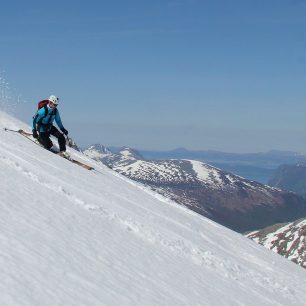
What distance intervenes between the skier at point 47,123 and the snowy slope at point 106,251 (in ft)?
6.23

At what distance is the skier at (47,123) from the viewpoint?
25406mm

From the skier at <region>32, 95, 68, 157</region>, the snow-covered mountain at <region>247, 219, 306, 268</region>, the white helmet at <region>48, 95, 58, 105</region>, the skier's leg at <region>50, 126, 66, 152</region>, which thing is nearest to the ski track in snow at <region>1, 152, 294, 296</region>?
the white helmet at <region>48, 95, 58, 105</region>

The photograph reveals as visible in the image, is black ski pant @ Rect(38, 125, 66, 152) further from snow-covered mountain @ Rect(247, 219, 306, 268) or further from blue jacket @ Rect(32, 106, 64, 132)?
snow-covered mountain @ Rect(247, 219, 306, 268)

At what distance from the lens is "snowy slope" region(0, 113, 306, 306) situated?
8.91 meters

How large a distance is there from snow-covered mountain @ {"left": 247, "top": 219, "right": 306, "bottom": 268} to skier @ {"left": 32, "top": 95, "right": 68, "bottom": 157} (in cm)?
6582

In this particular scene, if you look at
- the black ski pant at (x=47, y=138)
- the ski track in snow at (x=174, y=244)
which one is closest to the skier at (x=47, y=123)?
the black ski pant at (x=47, y=138)

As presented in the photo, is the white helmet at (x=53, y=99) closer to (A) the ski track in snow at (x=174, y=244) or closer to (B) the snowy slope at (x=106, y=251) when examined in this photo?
(B) the snowy slope at (x=106, y=251)

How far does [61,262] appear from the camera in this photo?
9.77 metres

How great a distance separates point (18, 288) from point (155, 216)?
40.8 feet

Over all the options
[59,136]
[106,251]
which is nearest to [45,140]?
[59,136]

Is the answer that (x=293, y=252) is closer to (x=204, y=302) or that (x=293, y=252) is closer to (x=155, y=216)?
(x=155, y=216)

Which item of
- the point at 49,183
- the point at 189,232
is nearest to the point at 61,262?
the point at 49,183

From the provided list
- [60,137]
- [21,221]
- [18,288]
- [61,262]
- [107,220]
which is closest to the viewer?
[18,288]

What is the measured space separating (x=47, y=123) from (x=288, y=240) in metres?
82.4
